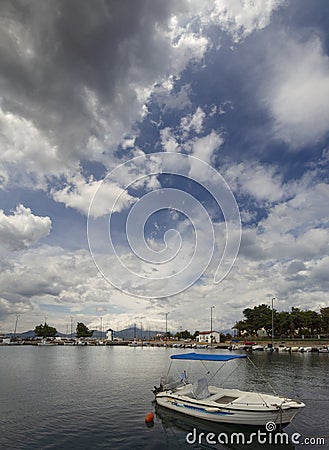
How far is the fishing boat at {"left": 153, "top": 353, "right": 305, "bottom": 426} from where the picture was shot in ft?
74.5

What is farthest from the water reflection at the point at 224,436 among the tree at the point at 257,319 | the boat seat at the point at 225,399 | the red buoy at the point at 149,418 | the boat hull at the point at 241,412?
the tree at the point at 257,319

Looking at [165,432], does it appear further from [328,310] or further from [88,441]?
[328,310]

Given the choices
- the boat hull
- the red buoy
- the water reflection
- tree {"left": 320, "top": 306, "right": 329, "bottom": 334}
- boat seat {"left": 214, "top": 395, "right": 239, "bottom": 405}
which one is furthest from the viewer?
tree {"left": 320, "top": 306, "right": 329, "bottom": 334}

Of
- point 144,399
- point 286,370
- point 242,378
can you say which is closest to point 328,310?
point 286,370

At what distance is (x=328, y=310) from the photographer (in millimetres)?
138125

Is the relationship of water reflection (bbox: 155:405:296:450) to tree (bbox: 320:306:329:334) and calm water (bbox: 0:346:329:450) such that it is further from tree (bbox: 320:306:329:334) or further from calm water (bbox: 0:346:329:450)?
tree (bbox: 320:306:329:334)

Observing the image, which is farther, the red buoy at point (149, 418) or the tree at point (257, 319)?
the tree at point (257, 319)

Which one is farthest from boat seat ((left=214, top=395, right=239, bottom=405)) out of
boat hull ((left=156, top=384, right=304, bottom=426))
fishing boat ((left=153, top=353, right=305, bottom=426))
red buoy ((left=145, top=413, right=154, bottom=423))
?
red buoy ((left=145, top=413, right=154, bottom=423))

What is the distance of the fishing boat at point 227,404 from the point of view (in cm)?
2272

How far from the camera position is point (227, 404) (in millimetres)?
24438

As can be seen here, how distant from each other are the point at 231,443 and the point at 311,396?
1898 centimetres

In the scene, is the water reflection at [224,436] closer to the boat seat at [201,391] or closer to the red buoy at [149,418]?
the red buoy at [149,418]

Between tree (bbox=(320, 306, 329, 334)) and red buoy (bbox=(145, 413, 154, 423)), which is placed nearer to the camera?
red buoy (bbox=(145, 413, 154, 423))

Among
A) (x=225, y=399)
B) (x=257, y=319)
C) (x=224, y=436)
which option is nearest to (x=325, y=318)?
(x=257, y=319)
